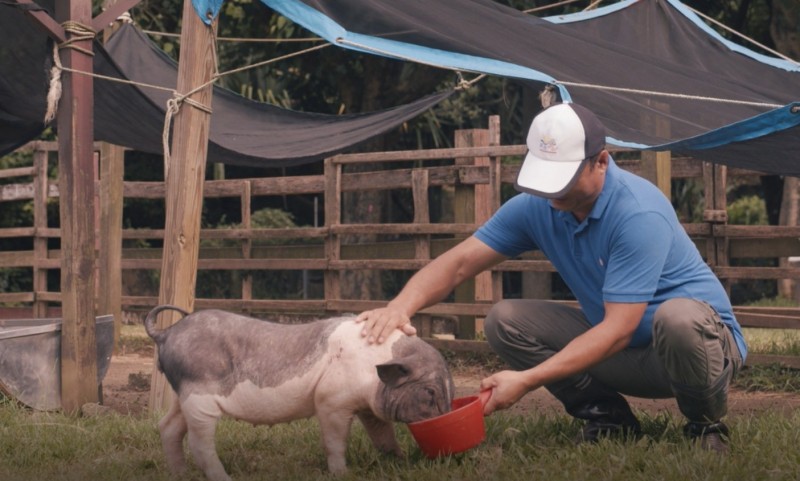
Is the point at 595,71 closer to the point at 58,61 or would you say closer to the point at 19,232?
the point at 58,61

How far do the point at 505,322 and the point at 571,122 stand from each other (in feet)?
3.39

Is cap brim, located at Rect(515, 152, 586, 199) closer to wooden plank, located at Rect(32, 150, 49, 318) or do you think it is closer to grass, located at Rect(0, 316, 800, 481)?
grass, located at Rect(0, 316, 800, 481)

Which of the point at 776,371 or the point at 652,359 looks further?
the point at 776,371

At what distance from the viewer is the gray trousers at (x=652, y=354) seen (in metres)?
3.97

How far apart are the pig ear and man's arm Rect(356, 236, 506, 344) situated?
0.16 m

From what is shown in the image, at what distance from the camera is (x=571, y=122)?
3.88 m

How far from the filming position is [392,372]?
3.78 m

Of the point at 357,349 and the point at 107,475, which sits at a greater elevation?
the point at 357,349

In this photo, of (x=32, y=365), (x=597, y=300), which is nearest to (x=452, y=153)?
(x=32, y=365)

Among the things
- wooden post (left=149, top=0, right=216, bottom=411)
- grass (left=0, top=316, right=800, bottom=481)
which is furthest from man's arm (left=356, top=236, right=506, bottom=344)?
wooden post (left=149, top=0, right=216, bottom=411)

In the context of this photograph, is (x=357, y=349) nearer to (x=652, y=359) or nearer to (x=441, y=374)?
(x=441, y=374)

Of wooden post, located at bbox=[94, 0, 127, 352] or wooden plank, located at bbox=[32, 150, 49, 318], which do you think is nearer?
wooden post, located at bbox=[94, 0, 127, 352]

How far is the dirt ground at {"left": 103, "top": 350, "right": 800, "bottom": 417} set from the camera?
6141 millimetres

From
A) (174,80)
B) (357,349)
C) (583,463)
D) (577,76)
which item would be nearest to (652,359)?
(583,463)
